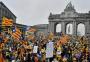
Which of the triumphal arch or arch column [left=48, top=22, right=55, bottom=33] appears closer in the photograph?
the triumphal arch

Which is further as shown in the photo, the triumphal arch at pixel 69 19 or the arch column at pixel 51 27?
the arch column at pixel 51 27

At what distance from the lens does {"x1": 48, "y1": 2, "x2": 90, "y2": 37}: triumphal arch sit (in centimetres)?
13312

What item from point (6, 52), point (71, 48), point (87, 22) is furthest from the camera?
point (87, 22)

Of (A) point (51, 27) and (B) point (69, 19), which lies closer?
(A) point (51, 27)

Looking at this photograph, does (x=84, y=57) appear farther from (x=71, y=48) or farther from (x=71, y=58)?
(x=71, y=48)

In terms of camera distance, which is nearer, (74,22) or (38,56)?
(38,56)

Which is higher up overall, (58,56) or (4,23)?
Answer: (4,23)

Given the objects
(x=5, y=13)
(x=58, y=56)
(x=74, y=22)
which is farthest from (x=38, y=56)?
(x=74, y=22)

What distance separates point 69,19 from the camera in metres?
137

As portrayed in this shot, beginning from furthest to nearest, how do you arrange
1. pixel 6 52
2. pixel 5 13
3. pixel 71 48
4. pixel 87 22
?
pixel 87 22 → pixel 5 13 → pixel 71 48 → pixel 6 52

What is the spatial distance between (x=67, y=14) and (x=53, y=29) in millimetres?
7598

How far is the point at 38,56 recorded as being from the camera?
88.5ft

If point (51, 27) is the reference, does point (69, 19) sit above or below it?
above

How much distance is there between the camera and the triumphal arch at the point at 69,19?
133125mm
